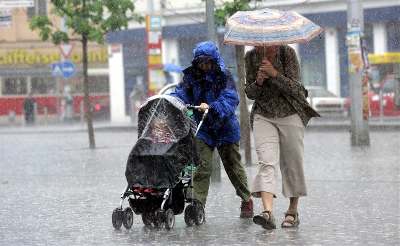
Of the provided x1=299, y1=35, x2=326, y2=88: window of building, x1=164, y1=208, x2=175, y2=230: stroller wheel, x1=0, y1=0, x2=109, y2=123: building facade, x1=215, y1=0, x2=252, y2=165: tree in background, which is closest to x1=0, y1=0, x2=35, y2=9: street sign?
x1=299, y1=35, x2=326, y2=88: window of building

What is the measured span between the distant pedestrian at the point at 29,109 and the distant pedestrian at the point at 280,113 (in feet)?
159

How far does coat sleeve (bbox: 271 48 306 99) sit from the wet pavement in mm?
1184

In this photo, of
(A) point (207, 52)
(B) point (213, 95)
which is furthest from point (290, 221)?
(A) point (207, 52)

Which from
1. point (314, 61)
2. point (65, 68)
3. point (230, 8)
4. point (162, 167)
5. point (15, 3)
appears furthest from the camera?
point (314, 61)

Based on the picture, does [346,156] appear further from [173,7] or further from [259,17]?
[173,7]

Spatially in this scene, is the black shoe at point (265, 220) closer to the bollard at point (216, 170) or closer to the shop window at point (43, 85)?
the bollard at point (216, 170)

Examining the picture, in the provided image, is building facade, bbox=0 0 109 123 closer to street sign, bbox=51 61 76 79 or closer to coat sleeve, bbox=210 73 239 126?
street sign, bbox=51 61 76 79

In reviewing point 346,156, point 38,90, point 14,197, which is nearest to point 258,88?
point 14,197

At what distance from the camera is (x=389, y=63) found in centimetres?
4559

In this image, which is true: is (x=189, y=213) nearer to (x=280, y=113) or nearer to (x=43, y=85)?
(x=280, y=113)

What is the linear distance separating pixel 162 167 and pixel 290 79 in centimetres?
134

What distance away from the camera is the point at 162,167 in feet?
33.8

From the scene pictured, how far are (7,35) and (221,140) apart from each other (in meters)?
56.6

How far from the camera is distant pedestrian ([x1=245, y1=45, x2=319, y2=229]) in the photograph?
10328 mm
